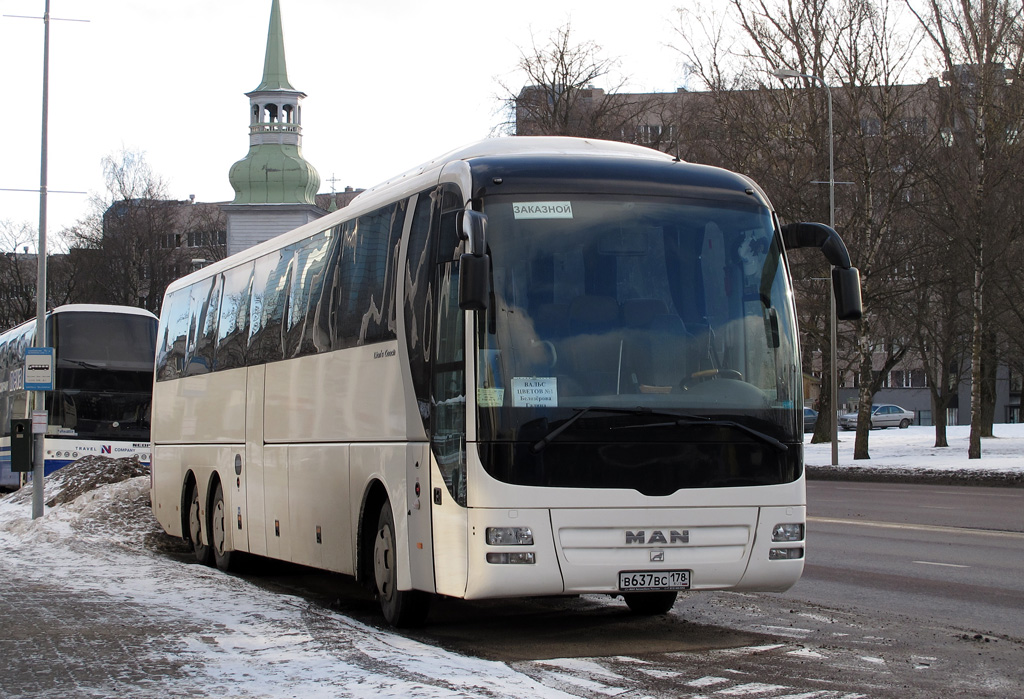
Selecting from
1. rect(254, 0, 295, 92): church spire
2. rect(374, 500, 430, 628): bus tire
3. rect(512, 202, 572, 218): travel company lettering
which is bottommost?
rect(374, 500, 430, 628): bus tire

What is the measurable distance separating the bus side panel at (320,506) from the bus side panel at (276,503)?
0.48ft

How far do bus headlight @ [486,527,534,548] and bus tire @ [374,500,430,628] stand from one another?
1.29 metres

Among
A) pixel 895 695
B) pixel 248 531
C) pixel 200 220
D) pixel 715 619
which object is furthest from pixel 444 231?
pixel 200 220

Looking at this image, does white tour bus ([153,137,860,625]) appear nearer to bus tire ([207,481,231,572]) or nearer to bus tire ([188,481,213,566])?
bus tire ([207,481,231,572])

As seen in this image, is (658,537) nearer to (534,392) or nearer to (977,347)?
(534,392)

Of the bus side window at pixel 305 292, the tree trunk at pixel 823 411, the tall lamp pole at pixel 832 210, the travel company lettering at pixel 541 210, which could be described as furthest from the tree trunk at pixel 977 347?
the travel company lettering at pixel 541 210

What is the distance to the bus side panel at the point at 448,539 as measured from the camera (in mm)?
8664

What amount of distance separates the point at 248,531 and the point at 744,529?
650 centimetres

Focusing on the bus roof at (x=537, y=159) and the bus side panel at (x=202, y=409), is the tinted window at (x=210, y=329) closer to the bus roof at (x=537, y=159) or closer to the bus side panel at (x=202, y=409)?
the bus side panel at (x=202, y=409)

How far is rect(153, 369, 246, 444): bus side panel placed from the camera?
14336 mm

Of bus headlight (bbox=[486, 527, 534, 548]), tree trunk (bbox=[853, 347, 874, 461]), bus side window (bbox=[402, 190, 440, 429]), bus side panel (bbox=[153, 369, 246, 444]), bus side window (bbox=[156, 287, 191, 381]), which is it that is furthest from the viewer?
tree trunk (bbox=[853, 347, 874, 461])

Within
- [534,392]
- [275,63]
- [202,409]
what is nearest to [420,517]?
[534,392]

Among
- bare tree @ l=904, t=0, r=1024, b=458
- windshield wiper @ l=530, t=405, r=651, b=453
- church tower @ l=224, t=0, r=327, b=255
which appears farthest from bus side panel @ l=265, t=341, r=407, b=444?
church tower @ l=224, t=0, r=327, b=255

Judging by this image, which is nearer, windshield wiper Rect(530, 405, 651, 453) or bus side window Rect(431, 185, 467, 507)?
windshield wiper Rect(530, 405, 651, 453)
